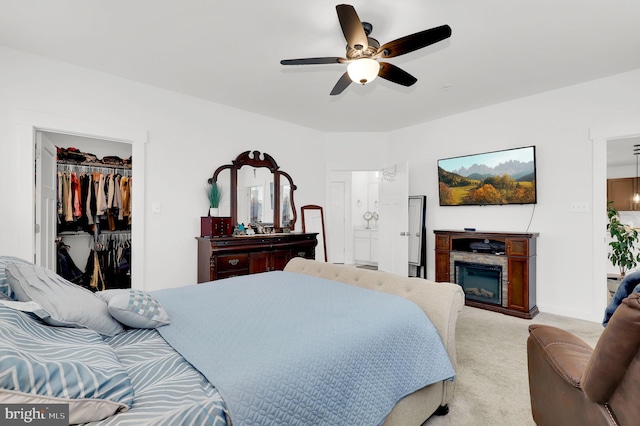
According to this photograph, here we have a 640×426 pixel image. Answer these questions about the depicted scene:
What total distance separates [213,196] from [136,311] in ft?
8.74

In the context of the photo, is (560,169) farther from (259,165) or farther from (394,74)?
(259,165)

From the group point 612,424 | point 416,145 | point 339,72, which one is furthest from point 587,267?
point 339,72

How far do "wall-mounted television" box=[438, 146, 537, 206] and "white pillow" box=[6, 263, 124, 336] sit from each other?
4.28 meters

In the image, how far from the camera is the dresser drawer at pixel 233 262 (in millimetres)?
3617

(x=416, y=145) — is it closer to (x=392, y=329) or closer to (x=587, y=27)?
(x=587, y=27)

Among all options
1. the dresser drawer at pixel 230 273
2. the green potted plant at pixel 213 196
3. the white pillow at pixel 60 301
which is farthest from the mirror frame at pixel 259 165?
the white pillow at pixel 60 301

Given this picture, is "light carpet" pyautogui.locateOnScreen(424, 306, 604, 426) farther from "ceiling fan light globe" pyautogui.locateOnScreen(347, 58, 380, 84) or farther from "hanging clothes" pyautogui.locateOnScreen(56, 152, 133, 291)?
"hanging clothes" pyautogui.locateOnScreen(56, 152, 133, 291)

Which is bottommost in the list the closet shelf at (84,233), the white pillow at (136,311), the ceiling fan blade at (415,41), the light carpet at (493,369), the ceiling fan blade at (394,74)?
the light carpet at (493,369)

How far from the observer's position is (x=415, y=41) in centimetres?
202

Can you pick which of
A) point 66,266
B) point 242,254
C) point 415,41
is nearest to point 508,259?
point 415,41

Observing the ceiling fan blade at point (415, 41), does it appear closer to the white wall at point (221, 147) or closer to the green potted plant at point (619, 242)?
the white wall at point (221, 147)

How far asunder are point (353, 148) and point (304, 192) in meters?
1.22

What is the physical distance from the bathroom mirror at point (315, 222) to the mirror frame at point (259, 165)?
7.6 inches

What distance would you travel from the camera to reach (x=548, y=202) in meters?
3.76
